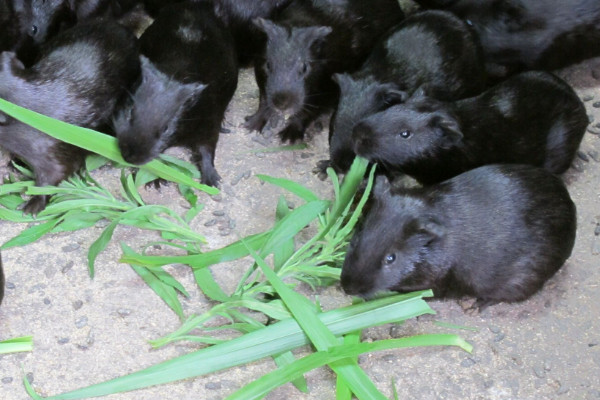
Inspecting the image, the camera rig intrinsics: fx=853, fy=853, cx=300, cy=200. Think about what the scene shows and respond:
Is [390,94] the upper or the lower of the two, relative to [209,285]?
upper

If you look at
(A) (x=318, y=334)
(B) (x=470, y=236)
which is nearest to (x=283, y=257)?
(A) (x=318, y=334)

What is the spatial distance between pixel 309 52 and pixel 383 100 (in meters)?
0.55

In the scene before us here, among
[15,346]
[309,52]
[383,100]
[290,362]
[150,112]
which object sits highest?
Answer: [150,112]

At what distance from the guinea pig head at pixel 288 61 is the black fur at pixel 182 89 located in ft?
0.75

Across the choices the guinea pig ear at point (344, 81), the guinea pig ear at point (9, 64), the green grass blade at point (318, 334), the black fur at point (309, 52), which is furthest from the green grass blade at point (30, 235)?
the guinea pig ear at point (344, 81)

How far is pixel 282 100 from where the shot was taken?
4.69 m

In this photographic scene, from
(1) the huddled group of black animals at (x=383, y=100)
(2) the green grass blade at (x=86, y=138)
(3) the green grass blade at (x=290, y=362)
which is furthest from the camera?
(2) the green grass blade at (x=86, y=138)

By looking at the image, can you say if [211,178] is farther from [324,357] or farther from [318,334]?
[324,357]

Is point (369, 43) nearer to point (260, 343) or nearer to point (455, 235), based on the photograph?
point (455, 235)

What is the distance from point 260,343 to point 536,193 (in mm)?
1465

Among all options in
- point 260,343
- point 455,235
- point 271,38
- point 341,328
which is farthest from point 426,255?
point 271,38

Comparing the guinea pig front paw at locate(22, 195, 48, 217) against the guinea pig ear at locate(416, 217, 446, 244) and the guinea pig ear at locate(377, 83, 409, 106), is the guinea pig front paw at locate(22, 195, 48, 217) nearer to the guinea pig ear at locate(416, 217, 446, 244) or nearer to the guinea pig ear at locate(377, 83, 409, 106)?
the guinea pig ear at locate(377, 83, 409, 106)

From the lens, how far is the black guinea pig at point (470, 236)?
12.4ft

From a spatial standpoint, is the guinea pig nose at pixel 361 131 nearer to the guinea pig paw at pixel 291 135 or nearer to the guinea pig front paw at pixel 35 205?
the guinea pig paw at pixel 291 135
